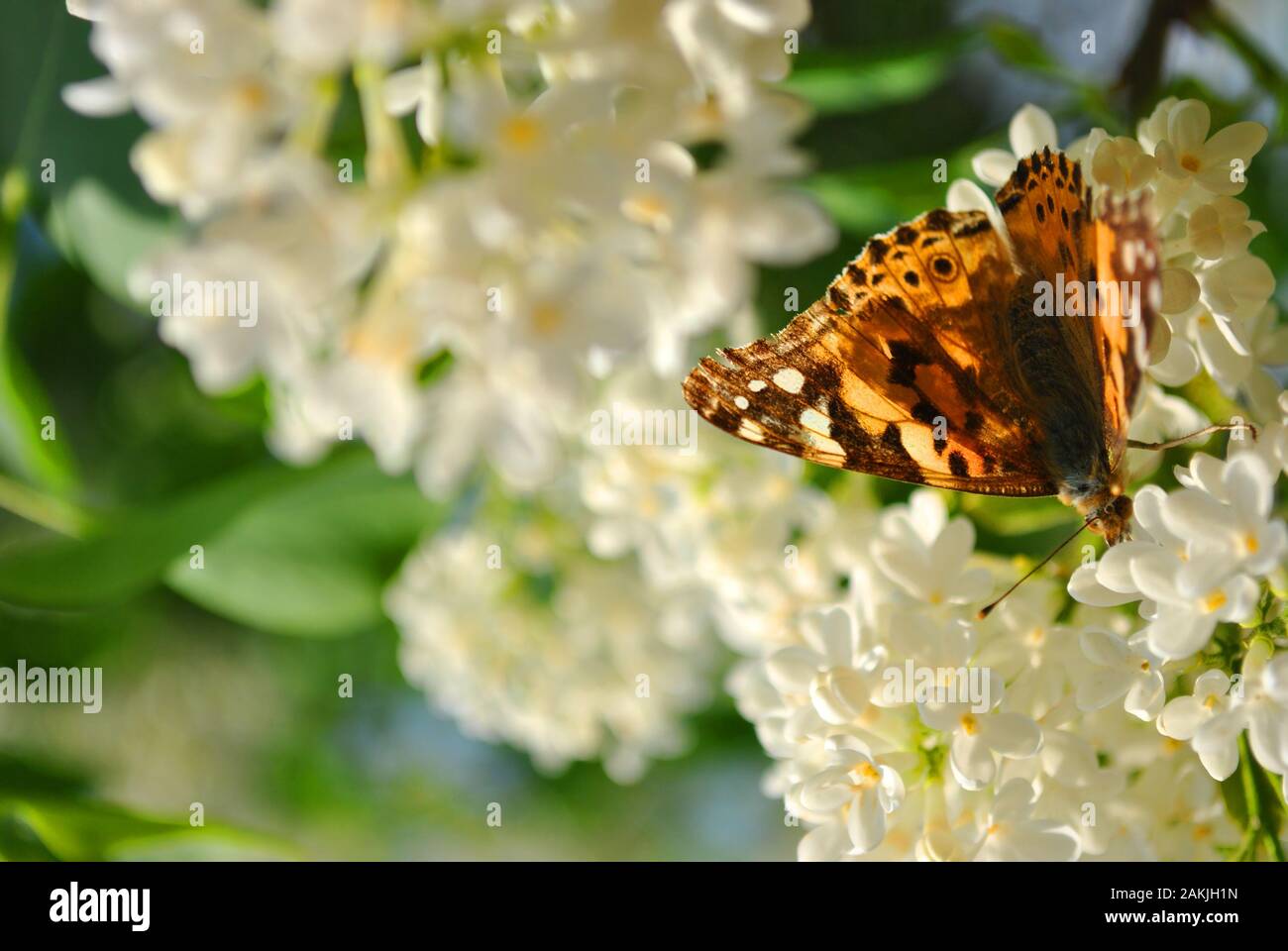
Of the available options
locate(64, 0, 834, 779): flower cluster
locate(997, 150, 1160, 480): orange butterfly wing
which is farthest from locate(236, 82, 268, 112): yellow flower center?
locate(997, 150, 1160, 480): orange butterfly wing

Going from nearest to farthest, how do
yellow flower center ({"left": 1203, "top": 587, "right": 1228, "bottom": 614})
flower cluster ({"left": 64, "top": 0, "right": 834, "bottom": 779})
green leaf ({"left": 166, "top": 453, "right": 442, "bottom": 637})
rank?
flower cluster ({"left": 64, "top": 0, "right": 834, "bottom": 779}), yellow flower center ({"left": 1203, "top": 587, "right": 1228, "bottom": 614}), green leaf ({"left": 166, "top": 453, "right": 442, "bottom": 637})

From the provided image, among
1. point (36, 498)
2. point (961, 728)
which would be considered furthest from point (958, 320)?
point (36, 498)

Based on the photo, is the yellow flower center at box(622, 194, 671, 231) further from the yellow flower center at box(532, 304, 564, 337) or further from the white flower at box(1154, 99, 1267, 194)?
the white flower at box(1154, 99, 1267, 194)

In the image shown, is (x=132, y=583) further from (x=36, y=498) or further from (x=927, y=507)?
(x=927, y=507)

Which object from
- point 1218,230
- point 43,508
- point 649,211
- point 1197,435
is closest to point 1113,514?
point 1197,435

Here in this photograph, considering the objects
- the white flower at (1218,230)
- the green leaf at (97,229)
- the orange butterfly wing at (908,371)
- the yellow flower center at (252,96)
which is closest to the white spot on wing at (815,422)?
the orange butterfly wing at (908,371)
